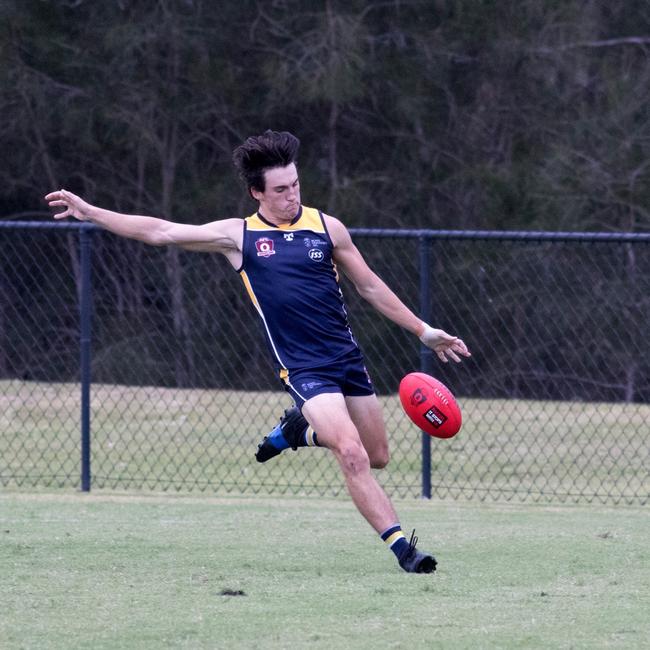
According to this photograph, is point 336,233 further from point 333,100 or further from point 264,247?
point 333,100

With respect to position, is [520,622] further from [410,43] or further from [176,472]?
[410,43]

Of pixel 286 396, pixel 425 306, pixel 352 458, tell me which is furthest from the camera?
pixel 286 396

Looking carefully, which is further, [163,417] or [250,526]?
[163,417]

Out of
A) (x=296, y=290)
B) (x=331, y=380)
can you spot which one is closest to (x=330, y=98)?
(x=296, y=290)

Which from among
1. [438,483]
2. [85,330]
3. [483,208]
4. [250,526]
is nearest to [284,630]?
[250,526]

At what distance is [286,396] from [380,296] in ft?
21.7

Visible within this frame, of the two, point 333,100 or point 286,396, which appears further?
point 333,100

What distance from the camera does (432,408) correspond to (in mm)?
6227

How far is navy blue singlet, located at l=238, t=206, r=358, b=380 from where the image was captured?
6121 mm

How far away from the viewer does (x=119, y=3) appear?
1969 cm

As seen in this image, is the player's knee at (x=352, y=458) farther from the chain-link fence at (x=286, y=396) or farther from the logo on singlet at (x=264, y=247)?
the chain-link fence at (x=286, y=396)

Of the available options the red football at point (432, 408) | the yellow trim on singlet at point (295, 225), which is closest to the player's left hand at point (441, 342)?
the red football at point (432, 408)

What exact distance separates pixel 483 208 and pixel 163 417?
806cm

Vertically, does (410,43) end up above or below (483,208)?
above
